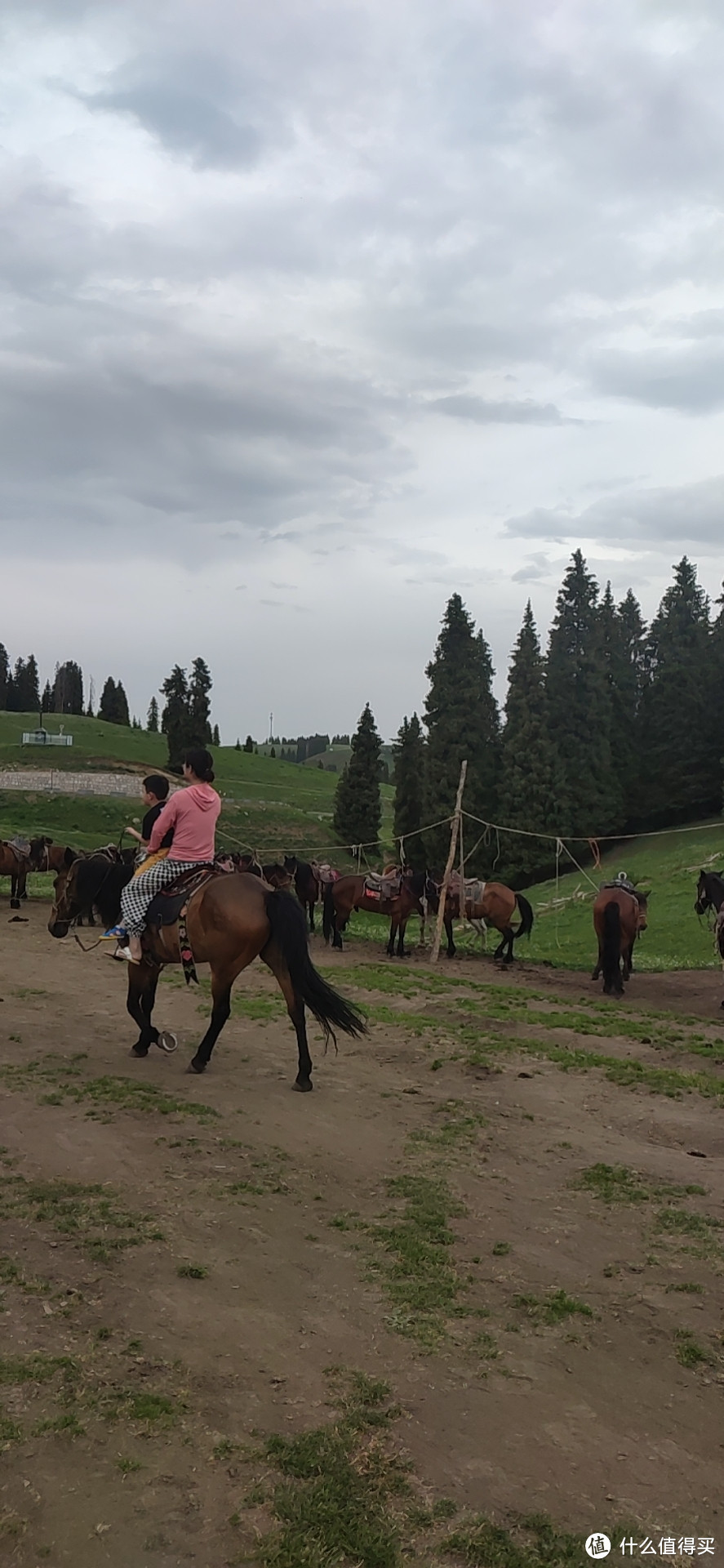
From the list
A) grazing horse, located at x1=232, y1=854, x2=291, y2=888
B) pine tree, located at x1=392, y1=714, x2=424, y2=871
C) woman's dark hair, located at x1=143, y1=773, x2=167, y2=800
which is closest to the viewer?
woman's dark hair, located at x1=143, y1=773, x2=167, y2=800

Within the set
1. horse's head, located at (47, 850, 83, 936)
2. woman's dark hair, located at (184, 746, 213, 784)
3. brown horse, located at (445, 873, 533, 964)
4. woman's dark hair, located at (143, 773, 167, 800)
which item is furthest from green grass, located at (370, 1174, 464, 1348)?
brown horse, located at (445, 873, 533, 964)

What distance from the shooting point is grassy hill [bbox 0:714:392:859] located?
144 feet

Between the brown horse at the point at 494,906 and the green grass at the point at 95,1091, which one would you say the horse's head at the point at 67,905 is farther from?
the brown horse at the point at 494,906

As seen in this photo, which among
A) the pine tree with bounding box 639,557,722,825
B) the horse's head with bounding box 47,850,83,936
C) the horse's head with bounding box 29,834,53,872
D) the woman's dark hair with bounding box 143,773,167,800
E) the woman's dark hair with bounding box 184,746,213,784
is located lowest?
the horse's head with bounding box 29,834,53,872

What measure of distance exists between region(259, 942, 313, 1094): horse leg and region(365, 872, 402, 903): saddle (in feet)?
38.4

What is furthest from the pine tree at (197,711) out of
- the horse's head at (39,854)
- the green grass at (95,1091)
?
the green grass at (95,1091)

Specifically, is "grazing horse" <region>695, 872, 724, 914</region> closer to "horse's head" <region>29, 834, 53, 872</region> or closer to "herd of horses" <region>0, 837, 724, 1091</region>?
"herd of horses" <region>0, 837, 724, 1091</region>

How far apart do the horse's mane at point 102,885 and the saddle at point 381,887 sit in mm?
9960

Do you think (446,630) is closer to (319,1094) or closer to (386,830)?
(386,830)

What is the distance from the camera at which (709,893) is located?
16.3 m

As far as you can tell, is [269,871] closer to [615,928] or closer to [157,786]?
[615,928]

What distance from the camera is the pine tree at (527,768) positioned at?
40875mm

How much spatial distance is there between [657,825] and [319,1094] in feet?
144

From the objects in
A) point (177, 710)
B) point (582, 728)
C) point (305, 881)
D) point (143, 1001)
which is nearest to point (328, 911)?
point (305, 881)
